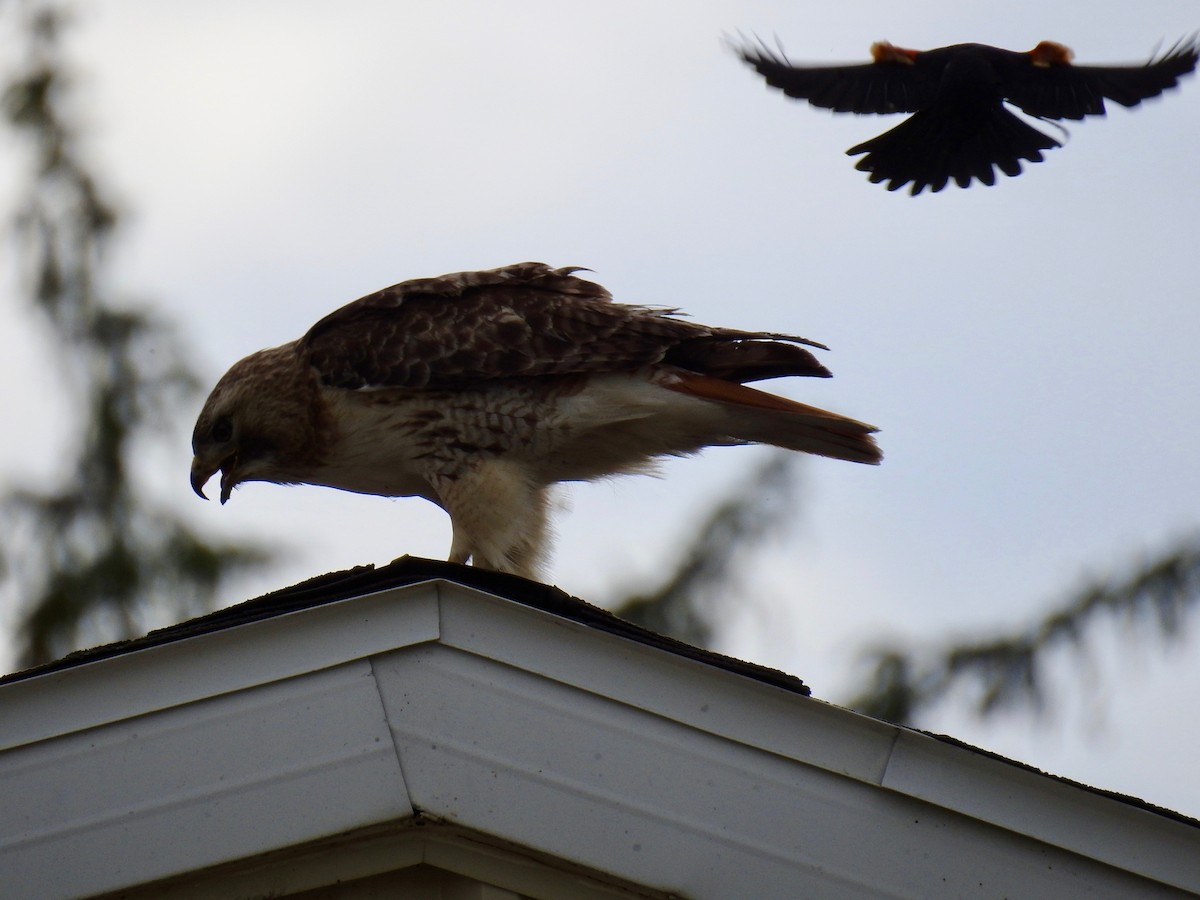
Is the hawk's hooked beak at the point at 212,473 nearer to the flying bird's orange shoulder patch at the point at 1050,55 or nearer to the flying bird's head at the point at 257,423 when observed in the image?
the flying bird's head at the point at 257,423

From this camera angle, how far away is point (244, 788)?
10.3 feet

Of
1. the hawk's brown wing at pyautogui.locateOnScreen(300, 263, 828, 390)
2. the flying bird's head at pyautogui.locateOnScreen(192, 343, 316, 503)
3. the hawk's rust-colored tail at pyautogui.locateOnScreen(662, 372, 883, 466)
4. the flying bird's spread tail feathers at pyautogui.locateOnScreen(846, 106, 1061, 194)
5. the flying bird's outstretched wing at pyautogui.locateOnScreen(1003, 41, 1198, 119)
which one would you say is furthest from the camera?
the flying bird's head at pyautogui.locateOnScreen(192, 343, 316, 503)

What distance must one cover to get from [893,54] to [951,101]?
0.68 feet

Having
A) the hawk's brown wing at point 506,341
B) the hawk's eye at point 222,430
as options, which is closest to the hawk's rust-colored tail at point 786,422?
the hawk's brown wing at point 506,341

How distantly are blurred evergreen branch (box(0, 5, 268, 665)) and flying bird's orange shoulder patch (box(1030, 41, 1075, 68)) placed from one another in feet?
20.3

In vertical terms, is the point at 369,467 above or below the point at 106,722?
above

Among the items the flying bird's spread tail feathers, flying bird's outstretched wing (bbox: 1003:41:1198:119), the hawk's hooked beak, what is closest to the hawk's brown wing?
the hawk's hooked beak

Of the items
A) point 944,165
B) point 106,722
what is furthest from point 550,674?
point 944,165

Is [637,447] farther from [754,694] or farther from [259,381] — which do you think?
[754,694]

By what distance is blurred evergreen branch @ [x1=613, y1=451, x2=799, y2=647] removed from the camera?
9430 mm

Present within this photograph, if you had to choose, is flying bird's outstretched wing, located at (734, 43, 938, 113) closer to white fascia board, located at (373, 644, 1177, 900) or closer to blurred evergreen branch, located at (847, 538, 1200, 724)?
white fascia board, located at (373, 644, 1177, 900)

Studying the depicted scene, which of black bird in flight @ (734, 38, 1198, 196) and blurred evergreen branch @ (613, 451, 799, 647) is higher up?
blurred evergreen branch @ (613, 451, 799, 647)

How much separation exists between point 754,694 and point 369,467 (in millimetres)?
2579

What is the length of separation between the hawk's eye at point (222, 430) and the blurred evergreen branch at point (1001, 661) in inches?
161
